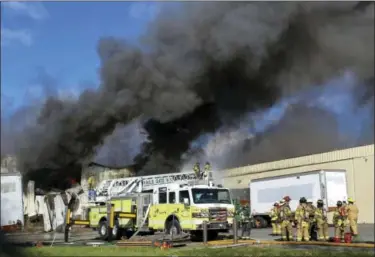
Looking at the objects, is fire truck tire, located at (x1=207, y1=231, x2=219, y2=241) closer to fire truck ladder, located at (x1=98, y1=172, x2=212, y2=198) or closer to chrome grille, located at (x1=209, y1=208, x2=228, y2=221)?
chrome grille, located at (x1=209, y1=208, x2=228, y2=221)

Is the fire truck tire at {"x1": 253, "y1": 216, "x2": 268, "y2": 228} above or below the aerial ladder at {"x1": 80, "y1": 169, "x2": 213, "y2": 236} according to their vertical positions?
below

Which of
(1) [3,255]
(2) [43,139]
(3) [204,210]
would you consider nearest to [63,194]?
(2) [43,139]

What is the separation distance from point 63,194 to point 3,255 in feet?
33.3

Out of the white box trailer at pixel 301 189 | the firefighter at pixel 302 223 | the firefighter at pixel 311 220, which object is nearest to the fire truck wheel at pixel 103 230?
the firefighter at pixel 302 223

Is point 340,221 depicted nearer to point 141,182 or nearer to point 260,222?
point 141,182

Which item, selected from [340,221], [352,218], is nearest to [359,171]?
[352,218]

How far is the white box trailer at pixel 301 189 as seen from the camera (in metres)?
20.5

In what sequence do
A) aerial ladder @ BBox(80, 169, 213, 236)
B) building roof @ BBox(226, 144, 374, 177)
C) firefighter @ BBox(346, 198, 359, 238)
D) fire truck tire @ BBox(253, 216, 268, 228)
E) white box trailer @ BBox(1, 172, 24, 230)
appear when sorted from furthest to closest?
fire truck tire @ BBox(253, 216, 268, 228) < building roof @ BBox(226, 144, 374, 177) < aerial ladder @ BBox(80, 169, 213, 236) < firefighter @ BBox(346, 198, 359, 238) < white box trailer @ BBox(1, 172, 24, 230)

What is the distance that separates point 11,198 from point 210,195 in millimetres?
7311

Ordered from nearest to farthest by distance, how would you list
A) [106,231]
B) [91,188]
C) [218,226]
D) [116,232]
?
[218,226], [116,232], [106,231], [91,188]

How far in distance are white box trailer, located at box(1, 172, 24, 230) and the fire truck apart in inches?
220

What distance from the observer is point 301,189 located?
68.6ft

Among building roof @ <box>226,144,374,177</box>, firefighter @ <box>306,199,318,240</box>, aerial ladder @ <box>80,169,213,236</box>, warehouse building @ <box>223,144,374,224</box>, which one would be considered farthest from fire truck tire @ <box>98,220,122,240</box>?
warehouse building @ <box>223,144,374,224</box>

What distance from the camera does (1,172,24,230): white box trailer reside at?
771cm
